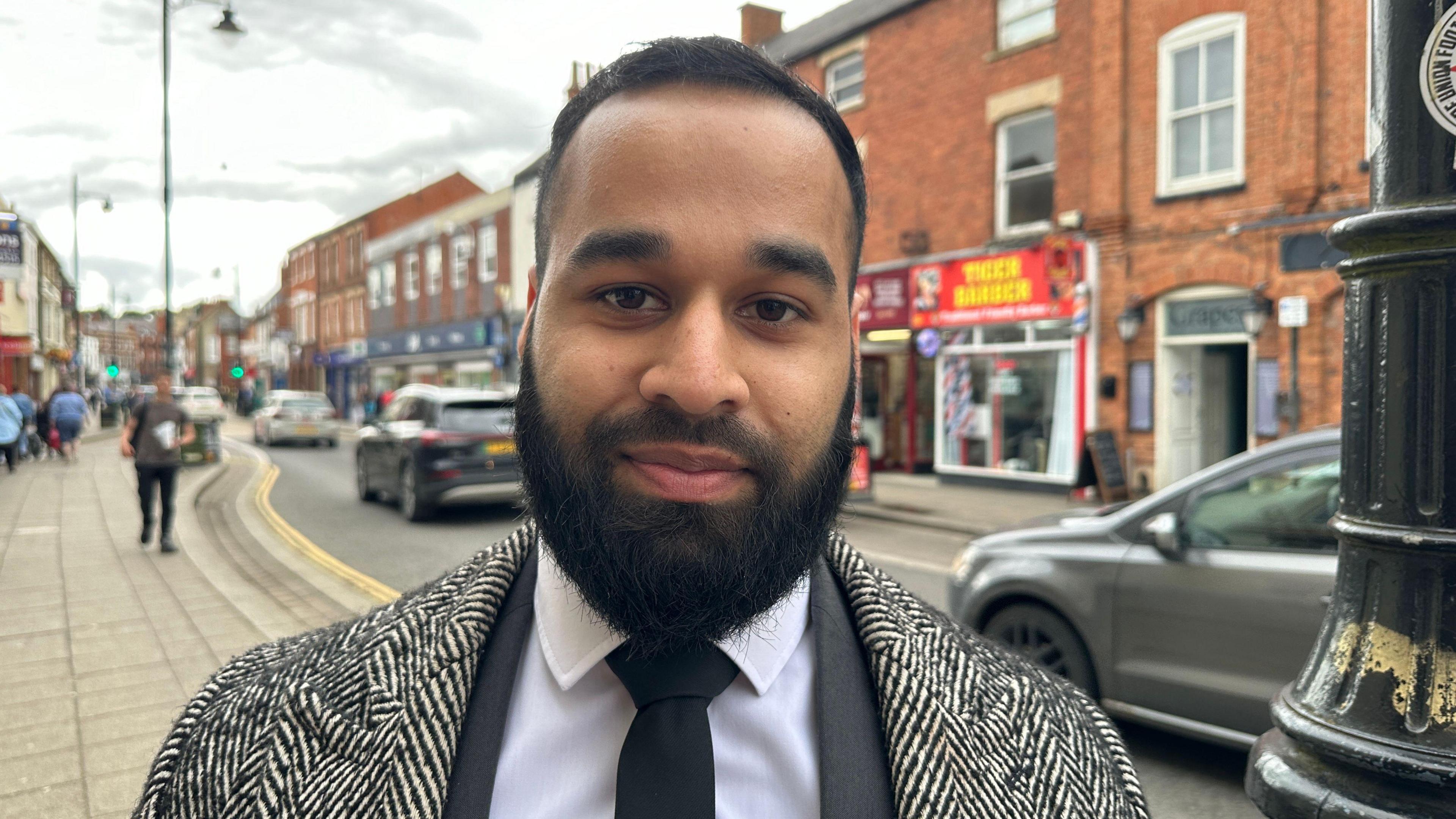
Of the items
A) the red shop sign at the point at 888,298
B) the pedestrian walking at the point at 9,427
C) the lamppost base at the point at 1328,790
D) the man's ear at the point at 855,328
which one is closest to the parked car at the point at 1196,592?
the lamppost base at the point at 1328,790

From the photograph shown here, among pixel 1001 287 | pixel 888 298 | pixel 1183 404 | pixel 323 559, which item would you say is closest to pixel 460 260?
pixel 888 298

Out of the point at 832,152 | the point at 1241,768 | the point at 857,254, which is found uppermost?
the point at 832,152

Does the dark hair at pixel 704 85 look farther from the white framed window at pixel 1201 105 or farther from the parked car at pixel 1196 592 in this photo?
the white framed window at pixel 1201 105

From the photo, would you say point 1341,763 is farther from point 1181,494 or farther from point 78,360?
point 78,360

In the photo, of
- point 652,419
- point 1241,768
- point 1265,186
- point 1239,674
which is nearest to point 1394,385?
point 652,419

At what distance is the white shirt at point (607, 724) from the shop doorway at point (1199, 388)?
12317 millimetres

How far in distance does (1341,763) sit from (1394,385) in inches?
19.1

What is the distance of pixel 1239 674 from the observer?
12.3ft

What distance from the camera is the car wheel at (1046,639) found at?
4316 millimetres

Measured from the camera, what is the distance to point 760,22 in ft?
67.1

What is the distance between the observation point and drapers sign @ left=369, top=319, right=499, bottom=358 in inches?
1252

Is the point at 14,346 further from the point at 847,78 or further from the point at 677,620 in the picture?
the point at 677,620

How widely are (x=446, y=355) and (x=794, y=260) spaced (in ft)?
116

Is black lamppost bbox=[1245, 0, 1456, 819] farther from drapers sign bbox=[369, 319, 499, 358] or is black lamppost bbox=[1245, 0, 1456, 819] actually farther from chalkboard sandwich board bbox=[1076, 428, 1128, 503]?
drapers sign bbox=[369, 319, 499, 358]
